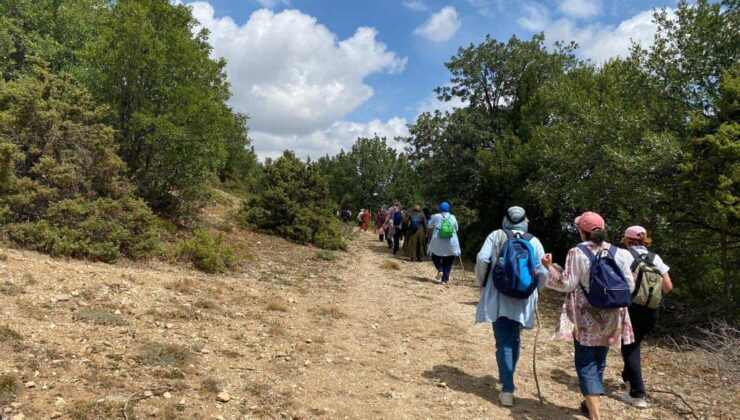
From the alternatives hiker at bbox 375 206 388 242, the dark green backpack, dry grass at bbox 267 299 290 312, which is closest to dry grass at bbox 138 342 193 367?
dry grass at bbox 267 299 290 312

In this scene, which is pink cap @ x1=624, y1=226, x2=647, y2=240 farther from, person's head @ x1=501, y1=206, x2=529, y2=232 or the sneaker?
the sneaker

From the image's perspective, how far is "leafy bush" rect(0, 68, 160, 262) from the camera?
7.25 meters

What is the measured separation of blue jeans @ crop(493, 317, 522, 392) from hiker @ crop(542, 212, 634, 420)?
17.4 inches

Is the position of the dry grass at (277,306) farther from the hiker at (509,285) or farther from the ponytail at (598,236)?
the ponytail at (598,236)

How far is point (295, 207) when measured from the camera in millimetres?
15109

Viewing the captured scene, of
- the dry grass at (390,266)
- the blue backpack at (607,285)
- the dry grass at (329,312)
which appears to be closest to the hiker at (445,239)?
the dry grass at (390,266)

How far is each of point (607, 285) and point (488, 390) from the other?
1710 millimetres

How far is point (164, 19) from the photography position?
11.1 meters

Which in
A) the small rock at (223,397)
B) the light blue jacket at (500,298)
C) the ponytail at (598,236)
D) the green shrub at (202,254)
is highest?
the ponytail at (598,236)

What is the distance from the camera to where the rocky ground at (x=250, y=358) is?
12.6ft

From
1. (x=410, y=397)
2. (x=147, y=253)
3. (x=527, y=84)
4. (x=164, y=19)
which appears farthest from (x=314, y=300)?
(x=527, y=84)

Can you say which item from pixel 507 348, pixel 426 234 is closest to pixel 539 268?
pixel 507 348

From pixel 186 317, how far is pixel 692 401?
573 centimetres

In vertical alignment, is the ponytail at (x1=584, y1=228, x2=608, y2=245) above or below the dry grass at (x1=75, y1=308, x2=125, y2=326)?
above
